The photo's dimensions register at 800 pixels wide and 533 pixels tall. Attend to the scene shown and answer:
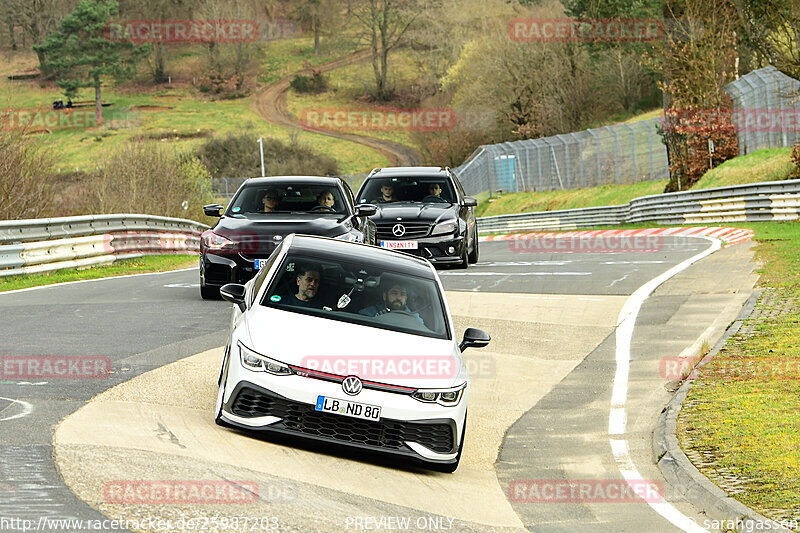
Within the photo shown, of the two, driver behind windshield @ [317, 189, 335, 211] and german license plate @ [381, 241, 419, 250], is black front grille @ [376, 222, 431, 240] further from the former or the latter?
driver behind windshield @ [317, 189, 335, 211]

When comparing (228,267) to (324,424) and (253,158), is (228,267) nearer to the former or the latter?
(324,424)

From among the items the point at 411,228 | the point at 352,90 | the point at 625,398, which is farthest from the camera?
the point at 352,90

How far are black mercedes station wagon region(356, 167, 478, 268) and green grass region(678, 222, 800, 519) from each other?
7.93 m

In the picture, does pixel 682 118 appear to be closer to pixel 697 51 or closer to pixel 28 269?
pixel 697 51

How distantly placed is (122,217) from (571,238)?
582 inches

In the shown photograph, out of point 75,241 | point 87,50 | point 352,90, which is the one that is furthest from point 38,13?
point 75,241

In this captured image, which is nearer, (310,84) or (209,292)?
(209,292)

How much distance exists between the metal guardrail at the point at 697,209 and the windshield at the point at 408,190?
12.4 metres

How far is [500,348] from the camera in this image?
14.1 meters

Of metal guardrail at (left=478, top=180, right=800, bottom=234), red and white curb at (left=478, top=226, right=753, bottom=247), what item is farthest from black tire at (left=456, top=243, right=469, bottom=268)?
metal guardrail at (left=478, top=180, right=800, bottom=234)

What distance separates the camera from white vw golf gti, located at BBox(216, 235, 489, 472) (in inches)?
311

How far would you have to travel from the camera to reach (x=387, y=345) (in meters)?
8.33

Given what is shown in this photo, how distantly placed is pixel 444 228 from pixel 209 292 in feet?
19.4

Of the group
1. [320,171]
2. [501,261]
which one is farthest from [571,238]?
[320,171]
